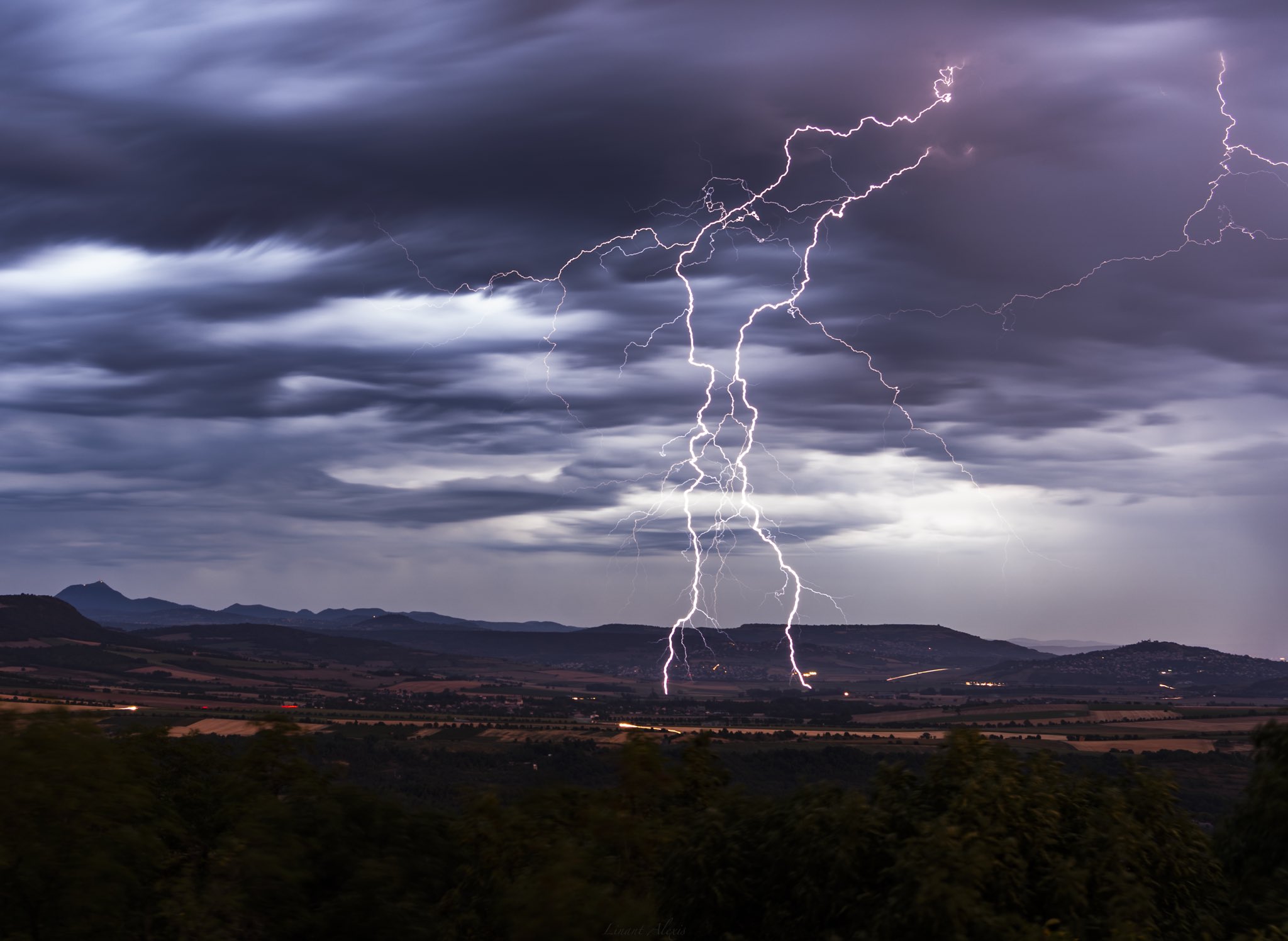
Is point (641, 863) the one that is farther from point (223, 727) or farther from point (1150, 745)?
point (1150, 745)

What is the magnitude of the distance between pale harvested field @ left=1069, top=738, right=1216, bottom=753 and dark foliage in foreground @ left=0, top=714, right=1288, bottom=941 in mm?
87305

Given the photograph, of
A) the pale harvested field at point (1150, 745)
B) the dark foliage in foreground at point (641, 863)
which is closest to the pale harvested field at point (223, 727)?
the pale harvested field at point (1150, 745)

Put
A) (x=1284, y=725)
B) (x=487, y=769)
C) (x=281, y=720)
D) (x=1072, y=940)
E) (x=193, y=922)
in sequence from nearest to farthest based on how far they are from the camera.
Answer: (x=1072, y=940) < (x=193, y=922) < (x=281, y=720) < (x=1284, y=725) < (x=487, y=769)

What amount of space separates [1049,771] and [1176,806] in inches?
86.9

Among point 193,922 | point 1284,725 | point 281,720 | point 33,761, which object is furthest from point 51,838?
point 1284,725

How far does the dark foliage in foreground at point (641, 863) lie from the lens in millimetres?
15594

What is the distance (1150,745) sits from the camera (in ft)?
352

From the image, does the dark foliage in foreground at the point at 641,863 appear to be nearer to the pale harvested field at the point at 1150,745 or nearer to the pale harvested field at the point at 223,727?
the pale harvested field at the point at 223,727

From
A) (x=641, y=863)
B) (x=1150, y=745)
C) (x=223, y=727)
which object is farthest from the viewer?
(x=1150, y=745)

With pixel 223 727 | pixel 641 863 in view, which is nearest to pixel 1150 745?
pixel 223 727

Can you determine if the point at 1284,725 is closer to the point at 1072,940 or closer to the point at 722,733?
the point at 1072,940

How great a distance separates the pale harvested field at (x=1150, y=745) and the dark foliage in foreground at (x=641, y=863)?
87305 mm

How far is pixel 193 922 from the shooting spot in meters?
16.2

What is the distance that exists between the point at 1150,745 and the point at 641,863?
9965 centimetres
